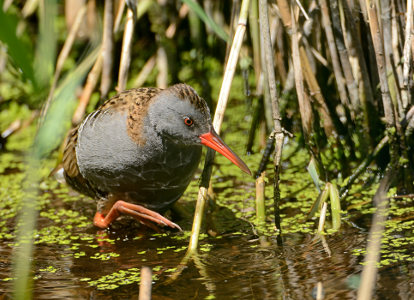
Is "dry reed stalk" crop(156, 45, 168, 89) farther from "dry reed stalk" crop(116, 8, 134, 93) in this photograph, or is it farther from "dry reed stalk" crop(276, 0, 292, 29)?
"dry reed stalk" crop(276, 0, 292, 29)

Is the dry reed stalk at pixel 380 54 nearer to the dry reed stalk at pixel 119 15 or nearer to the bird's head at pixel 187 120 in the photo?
the bird's head at pixel 187 120

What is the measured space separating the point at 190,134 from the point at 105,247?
745 mm

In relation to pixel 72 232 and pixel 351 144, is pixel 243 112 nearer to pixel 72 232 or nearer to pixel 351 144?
pixel 351 144

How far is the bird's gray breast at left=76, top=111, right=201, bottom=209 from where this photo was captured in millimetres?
2865

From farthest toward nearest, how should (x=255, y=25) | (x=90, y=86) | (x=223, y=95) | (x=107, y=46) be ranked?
1. (x=90, y=86)
2. (x=107, y=46)
3. (x=255, y=25)
4. (x=223, y=95)

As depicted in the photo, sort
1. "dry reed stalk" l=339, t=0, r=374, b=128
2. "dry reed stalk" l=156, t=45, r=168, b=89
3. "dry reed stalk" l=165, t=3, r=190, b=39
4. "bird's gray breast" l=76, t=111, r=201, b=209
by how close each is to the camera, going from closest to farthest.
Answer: "bird's gray breast" l=76, t=111, r=201, b=209 < "dry reed stalk" l=339, t=0, r=374, b=128 < "dry reed stalk" l=156, t=45, r=168, b=89 < "dry reed stalk" l=165, t=3, r=190, b=39

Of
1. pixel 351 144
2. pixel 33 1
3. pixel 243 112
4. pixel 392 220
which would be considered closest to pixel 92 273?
pixel 392 220

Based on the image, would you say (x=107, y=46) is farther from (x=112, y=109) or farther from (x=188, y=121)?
(x=188, y=121)

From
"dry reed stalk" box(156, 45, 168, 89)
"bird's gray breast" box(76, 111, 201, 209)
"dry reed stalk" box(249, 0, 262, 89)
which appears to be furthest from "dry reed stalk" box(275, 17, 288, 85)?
"dry reed stalk" box(156, 45, 168, 89)

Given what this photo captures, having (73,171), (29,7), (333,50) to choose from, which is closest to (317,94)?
(333,50)

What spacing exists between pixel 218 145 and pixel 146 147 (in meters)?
0.35

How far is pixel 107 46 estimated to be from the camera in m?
3.89

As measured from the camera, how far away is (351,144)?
11.5ft

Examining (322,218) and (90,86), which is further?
(90,86)
